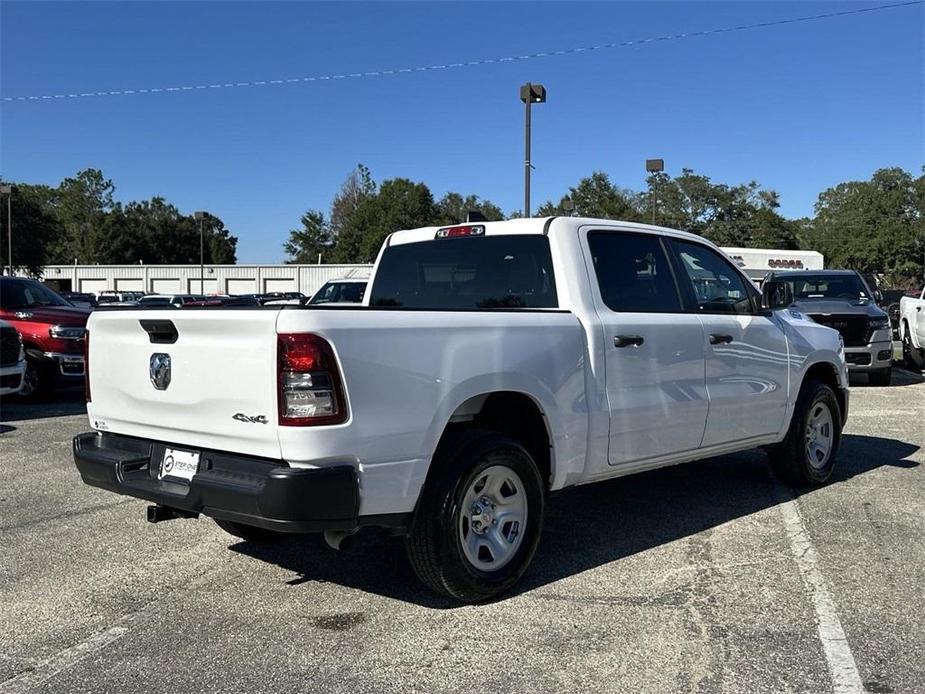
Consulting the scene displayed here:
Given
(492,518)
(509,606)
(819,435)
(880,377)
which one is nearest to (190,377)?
(492,518)

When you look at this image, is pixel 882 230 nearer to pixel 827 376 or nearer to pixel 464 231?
pixel 827 376

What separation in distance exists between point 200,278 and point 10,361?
68249 millimetres

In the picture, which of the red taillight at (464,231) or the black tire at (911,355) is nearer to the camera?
the red taillight at (464,231)

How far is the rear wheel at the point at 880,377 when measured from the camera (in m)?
13.3

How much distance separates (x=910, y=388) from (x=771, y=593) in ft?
34.2

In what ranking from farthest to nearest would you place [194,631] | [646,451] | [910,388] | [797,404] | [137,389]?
[910,388], [797,404], [646,451], [137,389], [194,631]

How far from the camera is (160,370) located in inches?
157

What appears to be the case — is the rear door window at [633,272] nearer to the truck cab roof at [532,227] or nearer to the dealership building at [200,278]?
the truck cab roof at [532,227]

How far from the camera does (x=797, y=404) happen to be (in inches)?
254

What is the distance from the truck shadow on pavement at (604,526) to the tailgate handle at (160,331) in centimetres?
127

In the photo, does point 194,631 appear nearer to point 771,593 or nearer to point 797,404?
point 771,593

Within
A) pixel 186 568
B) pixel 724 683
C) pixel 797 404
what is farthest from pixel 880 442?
pixel 186 568

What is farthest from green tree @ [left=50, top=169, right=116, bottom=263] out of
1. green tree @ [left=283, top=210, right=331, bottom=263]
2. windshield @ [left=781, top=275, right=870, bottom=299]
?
windshield @ [left=781, top=275, right=870, bottom=299]

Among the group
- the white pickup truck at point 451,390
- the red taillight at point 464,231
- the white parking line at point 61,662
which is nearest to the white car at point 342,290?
the white pickup truck at point 451,390
